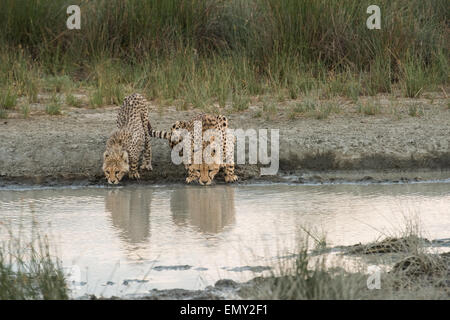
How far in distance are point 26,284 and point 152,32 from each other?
8596 millimetres

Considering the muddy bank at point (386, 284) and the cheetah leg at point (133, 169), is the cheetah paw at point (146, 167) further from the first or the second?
the muddy bank at point (386, 284)

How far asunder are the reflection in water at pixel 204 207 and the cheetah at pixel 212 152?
0.15m

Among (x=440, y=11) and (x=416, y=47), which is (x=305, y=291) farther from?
(x=440, y=11)

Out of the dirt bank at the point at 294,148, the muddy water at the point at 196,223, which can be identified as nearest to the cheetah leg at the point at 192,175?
the muddy water at the point at 196,223

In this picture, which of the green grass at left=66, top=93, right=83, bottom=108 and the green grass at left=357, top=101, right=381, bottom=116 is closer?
the green grass at left=357, top=101, right=381, bottom=116

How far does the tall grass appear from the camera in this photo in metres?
12.4

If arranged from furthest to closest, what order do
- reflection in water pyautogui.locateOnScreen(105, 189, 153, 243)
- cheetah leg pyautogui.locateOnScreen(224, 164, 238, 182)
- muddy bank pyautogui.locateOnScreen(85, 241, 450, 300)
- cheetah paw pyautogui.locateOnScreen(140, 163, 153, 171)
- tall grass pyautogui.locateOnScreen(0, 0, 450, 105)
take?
1. tall grass pyautogui.locateOnScreen(0, 0, 450, 105)
2. cheetah paw pyautogui.locateOnScreen(140, 163, 153, 171)
3. cheetah leg pyautogui.locateOnScreen(224, 164, 238, 182)
4. reflection in water pyautogui.locateOnScreen(105, 189, 153, 243)
5. muddy bank pyautogui.locateOnScreen(85, 241, 450, 300)

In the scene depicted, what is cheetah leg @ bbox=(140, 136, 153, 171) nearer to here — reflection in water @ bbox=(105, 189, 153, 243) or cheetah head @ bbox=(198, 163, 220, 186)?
reflection in water @ bbox=(105, 189, 153, 243)

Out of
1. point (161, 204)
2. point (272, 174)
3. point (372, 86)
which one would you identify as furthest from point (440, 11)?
point (161, 204)

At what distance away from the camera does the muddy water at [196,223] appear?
604 cm

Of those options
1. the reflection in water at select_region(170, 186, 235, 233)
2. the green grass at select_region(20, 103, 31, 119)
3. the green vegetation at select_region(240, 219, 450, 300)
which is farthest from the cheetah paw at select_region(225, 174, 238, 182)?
the green grass at select_region(20, 103, 31, 119)

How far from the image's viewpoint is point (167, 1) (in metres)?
13.4

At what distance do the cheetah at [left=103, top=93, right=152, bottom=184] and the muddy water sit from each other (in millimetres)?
216

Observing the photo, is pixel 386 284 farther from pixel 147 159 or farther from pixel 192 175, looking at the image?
pixel 147 159
